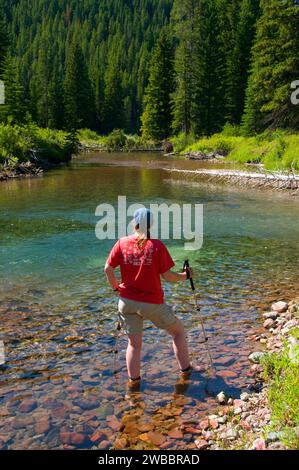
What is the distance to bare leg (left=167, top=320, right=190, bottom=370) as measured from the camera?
644 centimetres

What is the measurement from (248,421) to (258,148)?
3707 centimetres

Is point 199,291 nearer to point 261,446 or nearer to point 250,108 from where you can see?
point 261,446

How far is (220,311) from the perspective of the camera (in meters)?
9.15

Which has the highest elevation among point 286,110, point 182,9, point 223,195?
point 182,9

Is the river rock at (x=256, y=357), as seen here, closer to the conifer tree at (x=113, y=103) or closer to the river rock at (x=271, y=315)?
the river rock at (x=271, y=315)

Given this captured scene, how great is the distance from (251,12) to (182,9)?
1641 cm

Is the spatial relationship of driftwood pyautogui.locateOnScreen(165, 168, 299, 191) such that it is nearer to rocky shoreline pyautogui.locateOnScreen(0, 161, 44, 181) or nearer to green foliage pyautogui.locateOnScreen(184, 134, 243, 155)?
rocky shoreline pyautogui.locateOnScreen(0, 161, 44, 181)

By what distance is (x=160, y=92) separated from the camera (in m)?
77.2

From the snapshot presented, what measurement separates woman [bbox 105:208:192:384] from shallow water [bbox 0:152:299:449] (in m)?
0.80

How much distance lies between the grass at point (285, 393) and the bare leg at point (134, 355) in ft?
5.58

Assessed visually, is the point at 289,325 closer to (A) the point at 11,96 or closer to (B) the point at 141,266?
(B) the point at 141,266

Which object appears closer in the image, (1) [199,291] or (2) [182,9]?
(1) [199,291]

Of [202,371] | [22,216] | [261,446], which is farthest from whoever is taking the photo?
[22,216]
